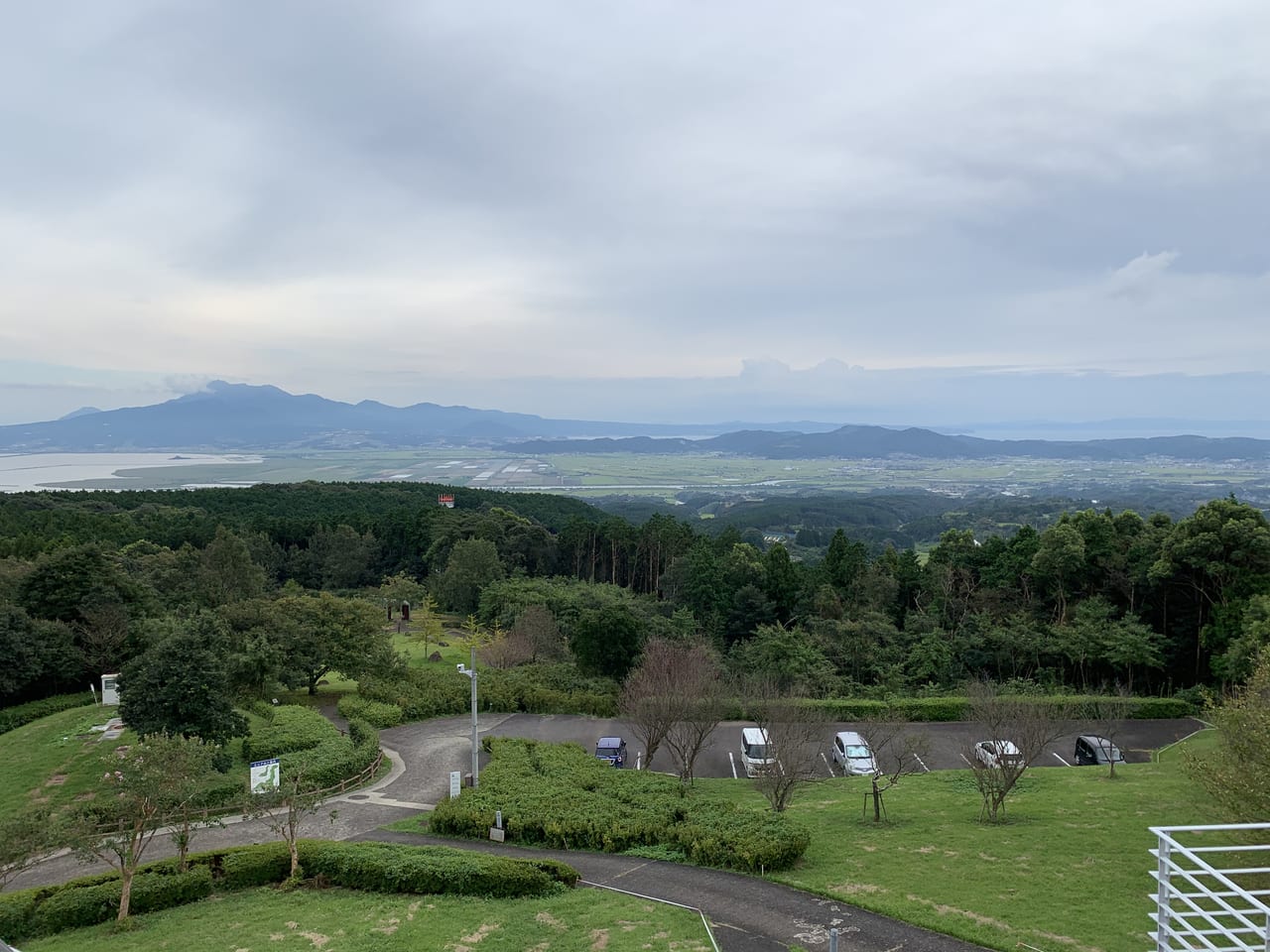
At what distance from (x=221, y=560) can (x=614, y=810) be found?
3289 centimetres

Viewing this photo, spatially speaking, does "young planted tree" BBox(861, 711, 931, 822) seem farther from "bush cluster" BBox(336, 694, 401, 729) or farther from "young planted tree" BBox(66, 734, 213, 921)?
"bush cluster" BBox(336, 694, 401, 729)

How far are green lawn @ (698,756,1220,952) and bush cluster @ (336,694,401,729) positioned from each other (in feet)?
42.4

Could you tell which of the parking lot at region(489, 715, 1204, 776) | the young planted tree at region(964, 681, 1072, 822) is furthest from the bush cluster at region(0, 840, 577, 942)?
the parking lot at region(489, 715, 1204, 776)

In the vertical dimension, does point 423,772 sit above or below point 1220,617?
below

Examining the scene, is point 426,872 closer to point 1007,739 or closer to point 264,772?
point 264,772

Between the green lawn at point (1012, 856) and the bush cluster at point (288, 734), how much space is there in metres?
12.3

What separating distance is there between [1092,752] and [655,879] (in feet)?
52.6

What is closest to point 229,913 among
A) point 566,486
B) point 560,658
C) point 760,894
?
point 760,894

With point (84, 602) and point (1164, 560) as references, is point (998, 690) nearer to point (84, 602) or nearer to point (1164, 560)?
point (1164, 560)

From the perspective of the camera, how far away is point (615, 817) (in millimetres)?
16094

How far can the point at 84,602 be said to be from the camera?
3100cm

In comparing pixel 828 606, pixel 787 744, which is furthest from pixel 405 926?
pixel 828 606

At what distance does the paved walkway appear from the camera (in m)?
11.0

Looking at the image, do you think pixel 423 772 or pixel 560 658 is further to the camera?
pixel 560 658
